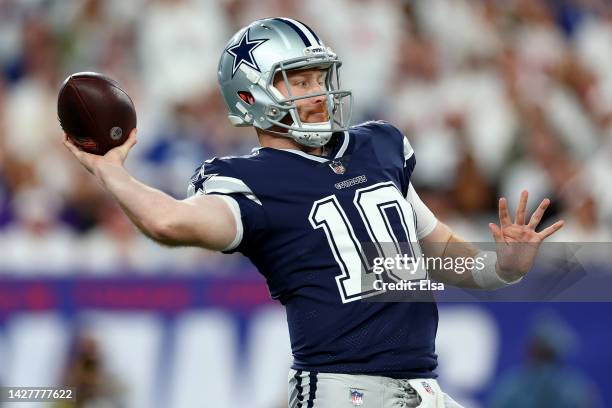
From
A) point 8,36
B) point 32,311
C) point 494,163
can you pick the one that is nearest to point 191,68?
point 8,36

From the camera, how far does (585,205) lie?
7.44 metres

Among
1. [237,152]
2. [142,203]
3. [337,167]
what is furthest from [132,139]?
[237,152]

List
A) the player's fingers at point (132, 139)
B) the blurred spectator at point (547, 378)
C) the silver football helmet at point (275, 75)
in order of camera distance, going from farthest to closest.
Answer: the blurred spectator at point (547, 378) → the silver football helmet at point (275, 75) → the player's fingers at point (132, 139)

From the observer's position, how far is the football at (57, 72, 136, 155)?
11.6ft

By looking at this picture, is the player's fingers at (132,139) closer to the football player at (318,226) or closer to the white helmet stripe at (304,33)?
the football player at (318,226)

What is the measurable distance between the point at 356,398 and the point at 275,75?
111 centimetres

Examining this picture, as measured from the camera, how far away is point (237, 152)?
831 centimetres

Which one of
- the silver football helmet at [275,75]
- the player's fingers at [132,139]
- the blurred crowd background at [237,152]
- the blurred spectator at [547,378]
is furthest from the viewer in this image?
the blurred crowd background at [237,152]

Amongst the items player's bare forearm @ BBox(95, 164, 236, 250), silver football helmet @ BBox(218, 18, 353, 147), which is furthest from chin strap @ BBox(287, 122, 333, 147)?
player's bare forearm @ BBox(95, 164, 236, 250)

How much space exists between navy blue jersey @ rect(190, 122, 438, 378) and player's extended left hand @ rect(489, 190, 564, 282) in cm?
33

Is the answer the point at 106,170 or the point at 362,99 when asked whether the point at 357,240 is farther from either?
the point at 362,99

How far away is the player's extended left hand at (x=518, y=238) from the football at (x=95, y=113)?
1211 millimetres

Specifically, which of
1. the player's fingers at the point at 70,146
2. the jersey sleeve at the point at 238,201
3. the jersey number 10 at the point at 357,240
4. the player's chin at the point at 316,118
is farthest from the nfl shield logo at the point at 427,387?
the player's fingers at the point at 70,146

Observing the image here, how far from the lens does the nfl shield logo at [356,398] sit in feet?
11.8
